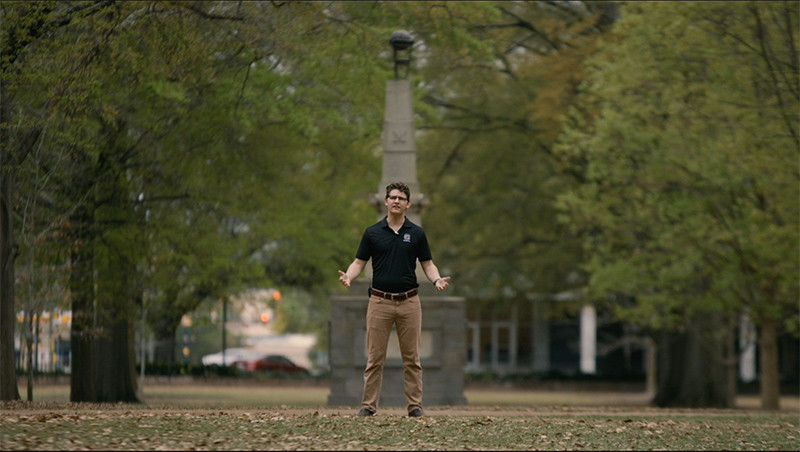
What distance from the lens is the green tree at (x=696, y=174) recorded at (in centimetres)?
2414

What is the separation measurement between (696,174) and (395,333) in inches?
410

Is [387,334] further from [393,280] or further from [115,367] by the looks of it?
[115,367]

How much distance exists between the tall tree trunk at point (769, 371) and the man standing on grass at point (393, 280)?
21.2 meters

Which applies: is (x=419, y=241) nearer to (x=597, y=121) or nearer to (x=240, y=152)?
(x=240, y=152)

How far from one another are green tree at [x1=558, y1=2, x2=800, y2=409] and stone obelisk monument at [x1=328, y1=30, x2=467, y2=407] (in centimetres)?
586

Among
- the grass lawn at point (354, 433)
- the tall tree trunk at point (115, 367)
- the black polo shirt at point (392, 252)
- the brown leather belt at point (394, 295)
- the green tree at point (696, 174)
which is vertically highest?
the green tree at point (696, 174)

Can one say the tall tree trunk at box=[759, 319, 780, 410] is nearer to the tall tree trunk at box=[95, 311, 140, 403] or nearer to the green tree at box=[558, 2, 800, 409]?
the green tree at box=[558, 2, 800, 409]

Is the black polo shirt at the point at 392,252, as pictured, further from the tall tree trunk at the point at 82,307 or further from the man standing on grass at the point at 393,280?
the tall tree trunk at the point at 82,307

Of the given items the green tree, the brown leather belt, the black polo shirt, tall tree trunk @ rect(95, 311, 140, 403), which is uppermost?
the green tree

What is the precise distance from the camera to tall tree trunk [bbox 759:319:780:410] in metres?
32.8

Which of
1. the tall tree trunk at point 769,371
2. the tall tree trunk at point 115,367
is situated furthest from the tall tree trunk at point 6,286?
the tall tree trunk at point 769,371

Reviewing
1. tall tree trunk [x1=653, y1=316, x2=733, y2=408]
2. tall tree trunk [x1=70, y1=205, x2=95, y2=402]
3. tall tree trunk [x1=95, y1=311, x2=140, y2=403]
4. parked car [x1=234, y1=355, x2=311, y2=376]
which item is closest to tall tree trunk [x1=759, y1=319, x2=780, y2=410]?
tall tree trunk [x1=653, y1=316, x2=733, y2=408]

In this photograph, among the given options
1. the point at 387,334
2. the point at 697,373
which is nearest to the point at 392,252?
the point at 387,334

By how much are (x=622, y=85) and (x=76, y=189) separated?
1275 cm
